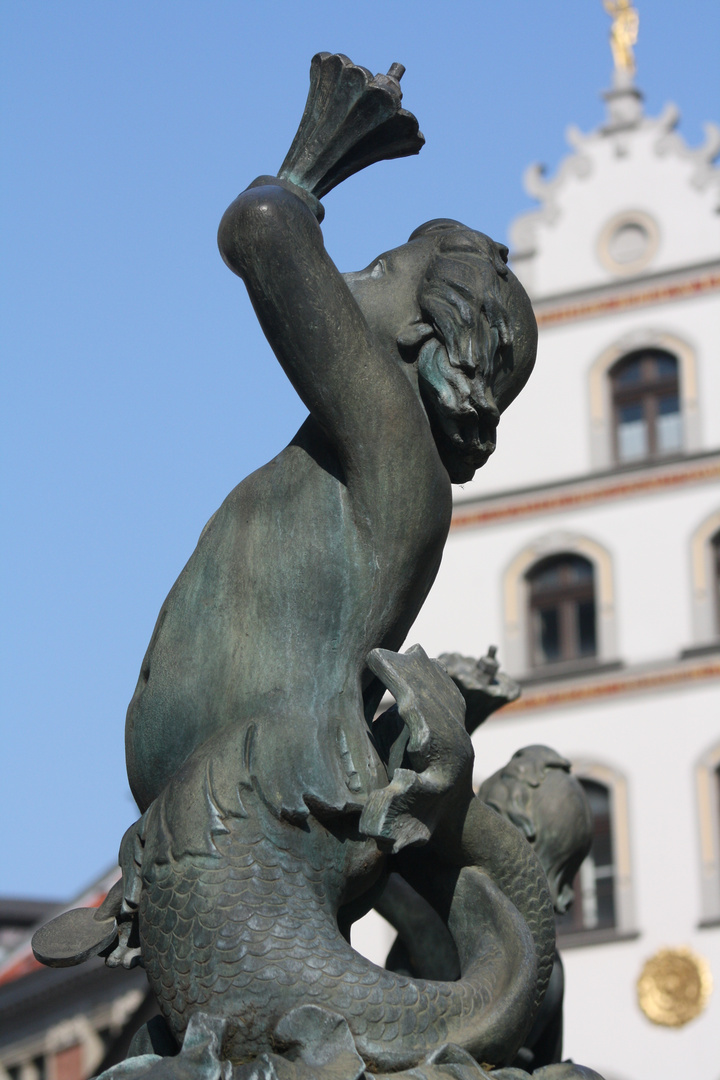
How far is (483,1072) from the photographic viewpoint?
11.1ft

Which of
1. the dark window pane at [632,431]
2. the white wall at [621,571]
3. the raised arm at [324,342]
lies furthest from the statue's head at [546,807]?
the dark window pane at [632,431]

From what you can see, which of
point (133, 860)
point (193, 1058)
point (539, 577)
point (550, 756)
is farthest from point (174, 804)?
point (539, 577)

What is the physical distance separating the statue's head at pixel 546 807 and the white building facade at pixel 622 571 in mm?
22391

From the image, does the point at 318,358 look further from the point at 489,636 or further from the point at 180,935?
the point at 489,636

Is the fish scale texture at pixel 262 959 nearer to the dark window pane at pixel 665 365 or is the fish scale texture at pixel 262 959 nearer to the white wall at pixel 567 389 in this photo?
the white wall at pixel 567 389

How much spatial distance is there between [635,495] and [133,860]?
25964 millimetres

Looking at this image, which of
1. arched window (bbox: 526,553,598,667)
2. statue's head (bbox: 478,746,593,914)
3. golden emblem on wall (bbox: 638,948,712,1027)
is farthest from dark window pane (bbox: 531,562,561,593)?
statue's head (bbox: 478,746,593,914)

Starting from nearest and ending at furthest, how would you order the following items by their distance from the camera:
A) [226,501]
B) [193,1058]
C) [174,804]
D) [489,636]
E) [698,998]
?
1. [193,1058]
2. [174,804]
3. [226,501]
4. [698,998]
5. [489,636]

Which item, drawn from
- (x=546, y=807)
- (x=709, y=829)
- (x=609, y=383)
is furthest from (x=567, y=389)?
(x=546, y=807)

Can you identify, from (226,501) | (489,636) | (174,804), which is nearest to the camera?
(174,804)

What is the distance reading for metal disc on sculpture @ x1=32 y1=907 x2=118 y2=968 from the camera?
3.57 metres

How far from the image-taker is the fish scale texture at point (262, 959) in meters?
3.35

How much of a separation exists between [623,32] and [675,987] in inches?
531

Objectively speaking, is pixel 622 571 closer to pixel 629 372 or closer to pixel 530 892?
pixel 629 372
